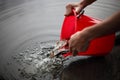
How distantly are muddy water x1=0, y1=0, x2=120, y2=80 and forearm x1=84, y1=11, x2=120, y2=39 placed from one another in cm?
37

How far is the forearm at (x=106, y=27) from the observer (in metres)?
0.95

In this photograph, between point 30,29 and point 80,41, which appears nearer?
point 80,41

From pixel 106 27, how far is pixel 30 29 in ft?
3.12

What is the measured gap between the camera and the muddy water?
1411 mm

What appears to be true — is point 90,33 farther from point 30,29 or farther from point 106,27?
point 30,29

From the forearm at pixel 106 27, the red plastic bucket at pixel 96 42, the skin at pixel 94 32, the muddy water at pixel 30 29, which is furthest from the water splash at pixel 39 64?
the forearm at pixel 106 27

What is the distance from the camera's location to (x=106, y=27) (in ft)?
3.20

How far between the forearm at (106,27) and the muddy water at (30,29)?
368 millimetres

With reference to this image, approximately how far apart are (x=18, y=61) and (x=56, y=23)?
1.69 feet

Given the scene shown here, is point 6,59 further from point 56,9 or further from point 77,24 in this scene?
point 56,9

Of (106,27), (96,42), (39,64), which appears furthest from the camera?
(39,64)

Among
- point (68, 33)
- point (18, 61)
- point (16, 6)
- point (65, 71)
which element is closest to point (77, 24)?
point (68, 33)

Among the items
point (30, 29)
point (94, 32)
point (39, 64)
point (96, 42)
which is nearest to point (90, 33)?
point (94, 32)

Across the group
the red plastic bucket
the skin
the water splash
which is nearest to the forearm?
the skin
